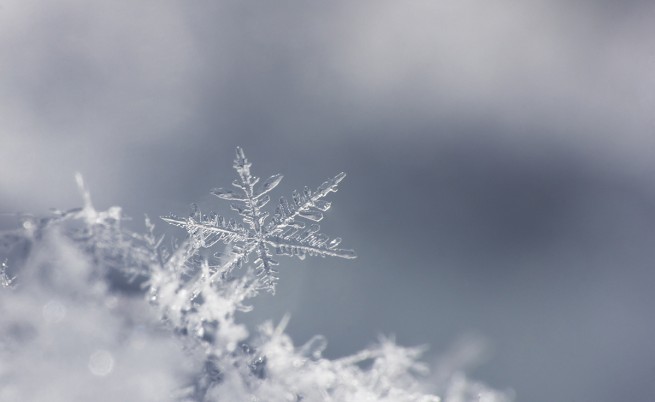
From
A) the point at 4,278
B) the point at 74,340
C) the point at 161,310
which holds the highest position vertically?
the point at 161,310

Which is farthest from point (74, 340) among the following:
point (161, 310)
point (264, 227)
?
point (264, 227)

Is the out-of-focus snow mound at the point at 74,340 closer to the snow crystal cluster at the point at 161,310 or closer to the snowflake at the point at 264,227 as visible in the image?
the snow crystal cluster at the point at 161,310

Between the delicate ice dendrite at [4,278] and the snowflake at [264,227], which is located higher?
the snowflake at [264,227]

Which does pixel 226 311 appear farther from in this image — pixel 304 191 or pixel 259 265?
pixel 304 191

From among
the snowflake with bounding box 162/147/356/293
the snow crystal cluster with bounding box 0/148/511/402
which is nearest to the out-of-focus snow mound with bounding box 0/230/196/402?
the snow crystal cluster with bounding box 0/148/511/402

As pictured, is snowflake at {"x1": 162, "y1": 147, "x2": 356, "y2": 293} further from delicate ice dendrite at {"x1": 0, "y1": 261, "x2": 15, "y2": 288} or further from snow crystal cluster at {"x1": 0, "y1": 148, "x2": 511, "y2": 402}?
delicate ice dendrite at {"x1": 0, "y1": 261, "x2": 15, "y2": 288}

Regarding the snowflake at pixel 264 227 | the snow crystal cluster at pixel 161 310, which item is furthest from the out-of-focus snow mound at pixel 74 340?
the snowflake at pixel 264 227

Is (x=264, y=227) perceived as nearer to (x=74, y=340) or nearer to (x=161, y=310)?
(x=161, y=310)
